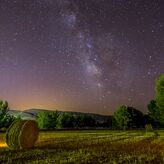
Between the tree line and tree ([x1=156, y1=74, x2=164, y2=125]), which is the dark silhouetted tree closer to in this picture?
the tree line

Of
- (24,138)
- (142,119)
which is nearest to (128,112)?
(142,119)

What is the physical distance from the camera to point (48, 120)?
105250mm

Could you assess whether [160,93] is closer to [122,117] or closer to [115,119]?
[122,117]

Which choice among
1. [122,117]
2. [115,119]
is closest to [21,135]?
[122,117]

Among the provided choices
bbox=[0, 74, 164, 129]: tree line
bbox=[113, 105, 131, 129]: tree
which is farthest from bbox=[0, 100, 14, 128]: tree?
bbox=[113, 105, 131, 129]: tree

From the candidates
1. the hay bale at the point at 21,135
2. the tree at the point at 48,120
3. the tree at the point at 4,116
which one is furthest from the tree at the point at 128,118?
the hay bale at the point at 21,135

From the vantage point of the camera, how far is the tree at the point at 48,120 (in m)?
104

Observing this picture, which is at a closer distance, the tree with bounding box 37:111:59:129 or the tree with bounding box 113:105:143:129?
the tree with bounding box 37:111:59:129

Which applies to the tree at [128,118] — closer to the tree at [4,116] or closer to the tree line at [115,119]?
the tree line at [115,119]

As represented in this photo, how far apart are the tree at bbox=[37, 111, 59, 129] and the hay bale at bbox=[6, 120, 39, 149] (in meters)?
79.9

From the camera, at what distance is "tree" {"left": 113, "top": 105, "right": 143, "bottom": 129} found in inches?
4212

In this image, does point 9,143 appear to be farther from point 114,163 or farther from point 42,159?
point 114,163

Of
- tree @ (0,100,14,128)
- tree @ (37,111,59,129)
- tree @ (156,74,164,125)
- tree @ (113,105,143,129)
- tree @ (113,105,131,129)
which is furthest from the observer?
tree @ (113,105,143,129)

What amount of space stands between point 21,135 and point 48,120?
83273mm
